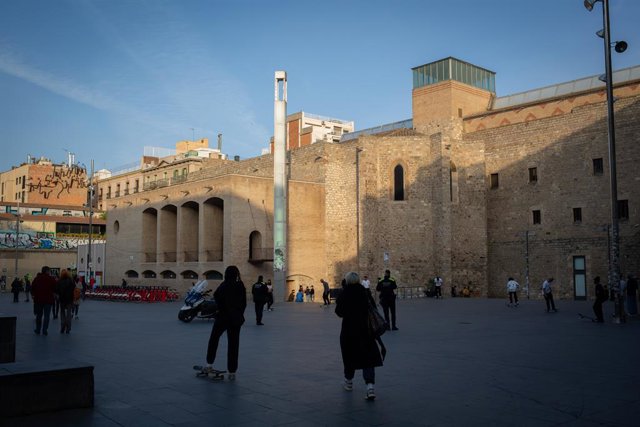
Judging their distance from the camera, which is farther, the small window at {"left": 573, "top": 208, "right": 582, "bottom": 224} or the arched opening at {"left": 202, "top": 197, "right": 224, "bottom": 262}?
the arched opening at {"left": 202, "top": 197, "right": 224, "bottom": 262}

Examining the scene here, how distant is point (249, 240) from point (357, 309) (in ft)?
108

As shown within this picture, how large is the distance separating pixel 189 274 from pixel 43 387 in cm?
3835

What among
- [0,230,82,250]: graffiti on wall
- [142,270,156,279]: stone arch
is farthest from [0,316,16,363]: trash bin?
[0,230,82,250]: graffiti on wall

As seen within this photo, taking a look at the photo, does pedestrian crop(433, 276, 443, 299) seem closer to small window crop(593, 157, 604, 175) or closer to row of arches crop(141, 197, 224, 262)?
small window crop(593, 157, 604, 175)

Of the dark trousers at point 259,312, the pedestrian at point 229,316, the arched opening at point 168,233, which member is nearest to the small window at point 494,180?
the arched opening at point 168,233

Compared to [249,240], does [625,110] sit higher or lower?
higher

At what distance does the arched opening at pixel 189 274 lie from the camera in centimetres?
4333

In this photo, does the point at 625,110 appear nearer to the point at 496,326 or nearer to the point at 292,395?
the point at 496,326

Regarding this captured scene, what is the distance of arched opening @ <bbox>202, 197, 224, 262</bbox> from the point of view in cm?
4272

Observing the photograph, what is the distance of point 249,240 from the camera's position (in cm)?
4047

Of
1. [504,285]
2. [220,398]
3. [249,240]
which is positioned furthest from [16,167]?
[220,398]

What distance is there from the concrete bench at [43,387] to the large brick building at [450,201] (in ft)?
93.7

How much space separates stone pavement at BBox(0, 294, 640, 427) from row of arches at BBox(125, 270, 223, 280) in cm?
2521

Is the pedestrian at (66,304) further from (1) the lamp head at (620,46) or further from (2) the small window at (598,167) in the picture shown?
(2) the small window at (598,167)
